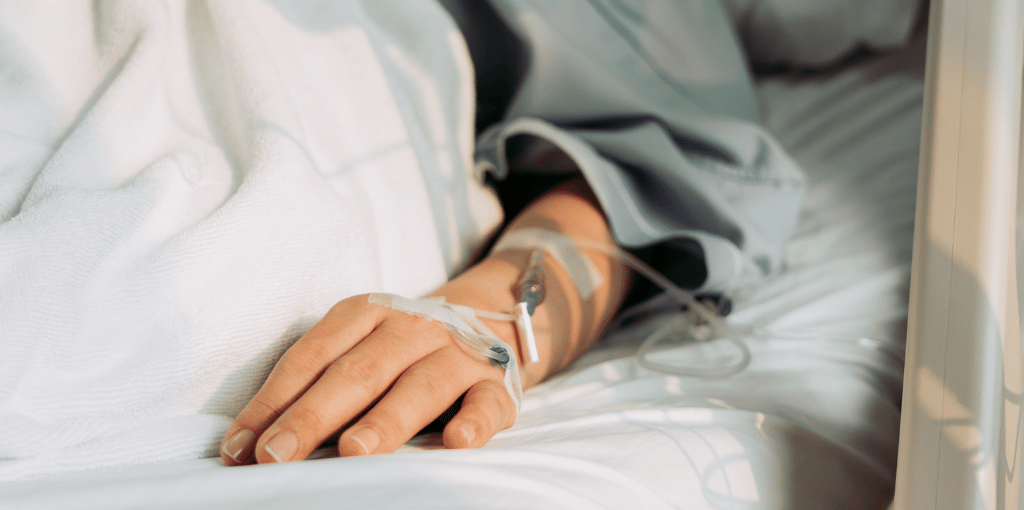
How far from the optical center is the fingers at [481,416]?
39 centimetres

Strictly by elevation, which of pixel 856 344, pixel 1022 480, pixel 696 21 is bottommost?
pixel 856 344

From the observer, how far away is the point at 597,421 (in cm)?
45

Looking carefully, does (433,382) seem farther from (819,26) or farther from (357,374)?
(819,26)

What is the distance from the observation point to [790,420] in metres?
0.47

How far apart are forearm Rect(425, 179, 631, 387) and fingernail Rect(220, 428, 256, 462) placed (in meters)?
0.21

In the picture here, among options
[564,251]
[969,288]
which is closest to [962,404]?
[969,288]

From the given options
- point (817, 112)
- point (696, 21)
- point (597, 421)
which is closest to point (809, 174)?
point (817, 112)

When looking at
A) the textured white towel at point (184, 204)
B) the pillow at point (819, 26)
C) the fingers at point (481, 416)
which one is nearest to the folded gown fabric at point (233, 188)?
the textured white towel at point (184, 204)

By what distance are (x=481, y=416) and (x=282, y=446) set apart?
118 millimetres

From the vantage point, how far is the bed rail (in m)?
0.30

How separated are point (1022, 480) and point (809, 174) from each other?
25.2 inches

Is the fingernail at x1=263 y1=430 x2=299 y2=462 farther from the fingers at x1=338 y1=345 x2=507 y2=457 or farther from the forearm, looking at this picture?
the forearm

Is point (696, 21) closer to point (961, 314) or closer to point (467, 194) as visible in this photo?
point (467, 194)

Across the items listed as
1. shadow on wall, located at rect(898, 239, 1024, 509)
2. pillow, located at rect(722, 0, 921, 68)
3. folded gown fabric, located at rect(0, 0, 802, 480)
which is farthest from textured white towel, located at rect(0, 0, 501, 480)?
pillow, located at rect(722, 0, 921, 68)
